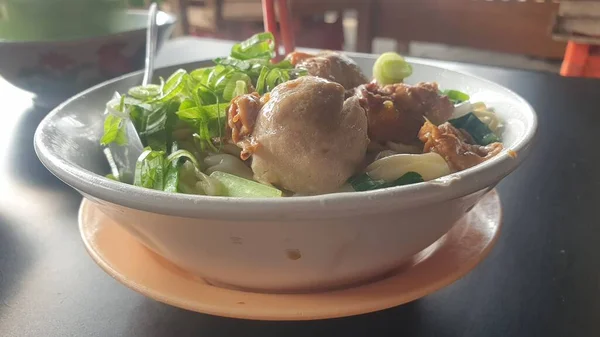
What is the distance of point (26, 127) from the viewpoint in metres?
1.17

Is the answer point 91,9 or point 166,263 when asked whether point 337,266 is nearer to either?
point 166,263

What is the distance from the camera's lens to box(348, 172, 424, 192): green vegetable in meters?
0.58

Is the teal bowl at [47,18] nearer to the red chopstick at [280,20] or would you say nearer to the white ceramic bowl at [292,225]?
the red chopstick at [280,20]

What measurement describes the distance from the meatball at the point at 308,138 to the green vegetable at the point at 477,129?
0.22 metres

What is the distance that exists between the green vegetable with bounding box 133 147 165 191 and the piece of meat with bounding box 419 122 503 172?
299mm

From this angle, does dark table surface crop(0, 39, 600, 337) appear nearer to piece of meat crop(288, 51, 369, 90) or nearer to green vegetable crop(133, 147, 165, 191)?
green vegetable crop(133, 147, 165, 191)

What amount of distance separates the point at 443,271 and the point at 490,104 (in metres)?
0.32

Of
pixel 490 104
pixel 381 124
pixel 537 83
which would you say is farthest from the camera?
pixel 537 83

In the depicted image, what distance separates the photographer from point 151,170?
0.61 metres

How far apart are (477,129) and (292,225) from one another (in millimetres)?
377

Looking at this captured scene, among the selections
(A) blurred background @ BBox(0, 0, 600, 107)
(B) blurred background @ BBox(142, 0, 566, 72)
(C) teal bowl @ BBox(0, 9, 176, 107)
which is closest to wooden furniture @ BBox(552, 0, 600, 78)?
(A) blurred background @ BBox(0, 0, 600, 107)

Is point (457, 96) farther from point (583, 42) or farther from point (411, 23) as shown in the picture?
point (411, 23)

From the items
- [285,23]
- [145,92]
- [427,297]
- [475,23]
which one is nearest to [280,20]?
[285,23]

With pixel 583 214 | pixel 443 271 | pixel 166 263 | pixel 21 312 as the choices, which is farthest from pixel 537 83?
pixel 21 312
